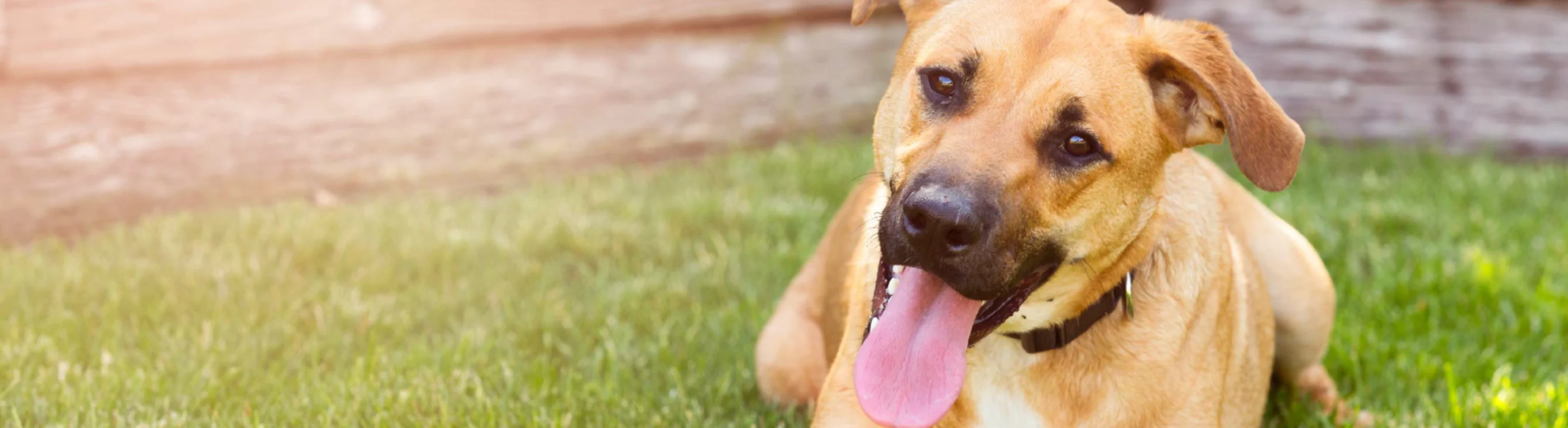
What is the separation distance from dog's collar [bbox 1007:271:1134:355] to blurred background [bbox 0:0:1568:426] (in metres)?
1.06

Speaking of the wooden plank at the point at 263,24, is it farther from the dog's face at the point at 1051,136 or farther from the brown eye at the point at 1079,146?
the brown eye at the point at 1079,146

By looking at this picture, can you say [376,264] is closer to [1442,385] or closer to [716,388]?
[716,388]

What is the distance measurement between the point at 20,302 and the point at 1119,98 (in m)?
3.68

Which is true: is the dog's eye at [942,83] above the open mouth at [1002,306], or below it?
above

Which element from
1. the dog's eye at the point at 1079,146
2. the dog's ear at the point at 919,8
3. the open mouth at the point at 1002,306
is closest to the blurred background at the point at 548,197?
the open mouth at the point at 1002,306

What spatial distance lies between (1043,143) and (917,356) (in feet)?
1.73

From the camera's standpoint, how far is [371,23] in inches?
226

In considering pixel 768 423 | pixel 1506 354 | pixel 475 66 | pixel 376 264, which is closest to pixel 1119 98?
pixel 768 423

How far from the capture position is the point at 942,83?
283cm

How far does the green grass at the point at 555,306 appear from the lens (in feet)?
12.1

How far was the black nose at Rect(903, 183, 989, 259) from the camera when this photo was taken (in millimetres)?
2498

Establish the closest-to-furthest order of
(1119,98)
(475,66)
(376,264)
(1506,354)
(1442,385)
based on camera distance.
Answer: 1. (1119,98)
2. (1442,385)
3. (1506,354)
4. (376,264)
5. (475,66)

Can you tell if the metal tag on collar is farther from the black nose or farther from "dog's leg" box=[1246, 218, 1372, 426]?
"dog's leg" box=[1246, 218, 1372, 426]

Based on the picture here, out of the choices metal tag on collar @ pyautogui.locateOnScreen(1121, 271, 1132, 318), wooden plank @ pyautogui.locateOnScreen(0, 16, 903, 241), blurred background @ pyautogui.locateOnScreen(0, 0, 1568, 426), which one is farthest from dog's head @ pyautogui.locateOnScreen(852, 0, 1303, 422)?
wooden plank @ pyautogui.locateOnScreen(0, 16, 903, 241)
